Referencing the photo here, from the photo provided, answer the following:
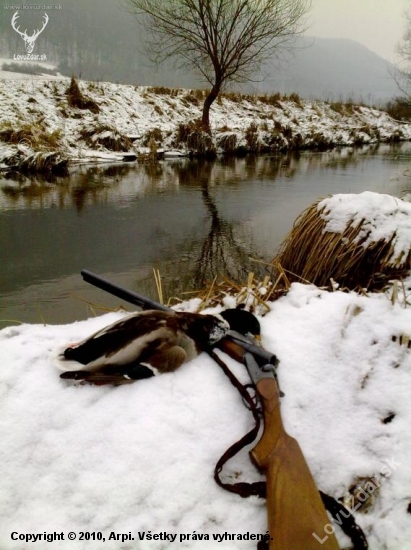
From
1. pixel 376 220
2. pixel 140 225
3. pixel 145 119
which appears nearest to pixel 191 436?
pixel 376 220

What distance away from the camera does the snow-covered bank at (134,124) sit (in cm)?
842

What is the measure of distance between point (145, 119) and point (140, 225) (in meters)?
10.1

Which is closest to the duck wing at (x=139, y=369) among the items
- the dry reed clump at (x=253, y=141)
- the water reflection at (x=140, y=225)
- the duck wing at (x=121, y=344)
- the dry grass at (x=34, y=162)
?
the duck wing at (x=121, y=344)

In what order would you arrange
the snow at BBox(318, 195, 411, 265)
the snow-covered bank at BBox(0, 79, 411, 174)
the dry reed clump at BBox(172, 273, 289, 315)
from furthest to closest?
the snow-covered bank at BBox(0, 79, 411, 174)
the snow at BBox(318, 195, 411, 265)
the dry reed clump at BBox(172, 273, 289, 315)

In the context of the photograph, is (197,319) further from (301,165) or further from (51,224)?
(301,165)

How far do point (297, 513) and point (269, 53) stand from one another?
15842mm

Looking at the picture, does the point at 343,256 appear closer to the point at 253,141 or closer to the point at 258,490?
the point at 258,490

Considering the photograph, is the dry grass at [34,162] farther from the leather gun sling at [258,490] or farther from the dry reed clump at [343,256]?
the leather gun sling at [258,490]

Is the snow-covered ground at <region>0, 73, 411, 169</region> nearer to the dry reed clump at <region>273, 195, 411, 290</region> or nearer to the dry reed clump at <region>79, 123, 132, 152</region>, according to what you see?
the dry reed clump at <region>79, 123, 132, 152</region>

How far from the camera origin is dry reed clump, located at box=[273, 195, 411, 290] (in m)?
2.01

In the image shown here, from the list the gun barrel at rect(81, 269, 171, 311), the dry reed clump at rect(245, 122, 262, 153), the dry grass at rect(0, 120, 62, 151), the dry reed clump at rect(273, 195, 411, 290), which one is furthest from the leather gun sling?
the dry reed clump at rect(245, 122, 262, 153)

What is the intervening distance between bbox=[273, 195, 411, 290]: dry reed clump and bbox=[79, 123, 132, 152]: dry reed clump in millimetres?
8616

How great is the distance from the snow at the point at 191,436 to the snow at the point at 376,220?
798 millimetres

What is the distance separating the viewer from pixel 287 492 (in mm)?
795
